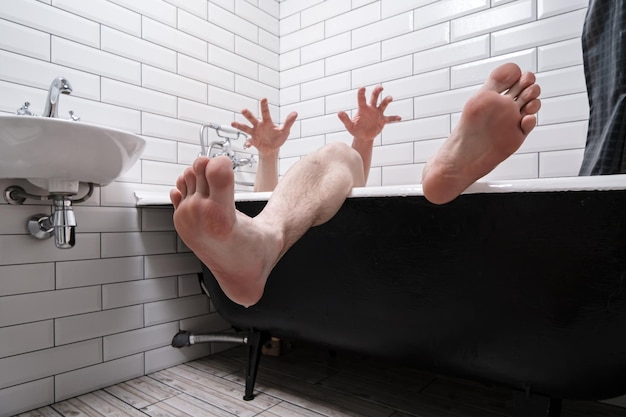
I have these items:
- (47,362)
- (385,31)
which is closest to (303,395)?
(47,362)

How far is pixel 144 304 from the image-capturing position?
5.60 feet

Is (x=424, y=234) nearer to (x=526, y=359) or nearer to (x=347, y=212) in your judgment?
(x=347, y=212)

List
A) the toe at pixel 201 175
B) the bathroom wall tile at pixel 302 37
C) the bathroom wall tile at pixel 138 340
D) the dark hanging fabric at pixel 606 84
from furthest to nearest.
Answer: the bathroom wall tile at pixel 302 37 → the bathroom wall tile at pixel 138 340 → the dark hanging fabric at pixel 606 84 → the toe at pixel 201 175

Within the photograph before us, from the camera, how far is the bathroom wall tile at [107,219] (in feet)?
5.01

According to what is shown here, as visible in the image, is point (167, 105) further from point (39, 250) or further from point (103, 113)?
point (39, 250)

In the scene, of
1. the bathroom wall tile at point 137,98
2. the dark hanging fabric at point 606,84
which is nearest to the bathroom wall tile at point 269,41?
the bathroom wall tile at point 137,98

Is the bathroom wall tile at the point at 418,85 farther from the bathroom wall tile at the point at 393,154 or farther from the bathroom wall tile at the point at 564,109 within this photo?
Answer: the bathroom wall tile at the point at 564,109

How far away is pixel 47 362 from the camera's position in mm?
1410

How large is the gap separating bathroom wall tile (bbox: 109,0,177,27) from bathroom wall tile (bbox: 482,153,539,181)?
1612 millimetres

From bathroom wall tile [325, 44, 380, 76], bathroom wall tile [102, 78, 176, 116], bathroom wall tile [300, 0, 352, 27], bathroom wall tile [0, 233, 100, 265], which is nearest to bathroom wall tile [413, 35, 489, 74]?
bathroom wall tile [325, 44, 380, 76]

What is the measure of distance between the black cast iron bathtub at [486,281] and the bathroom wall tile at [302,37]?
142cm

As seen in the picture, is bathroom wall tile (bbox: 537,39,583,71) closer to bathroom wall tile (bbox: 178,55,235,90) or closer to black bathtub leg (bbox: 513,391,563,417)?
black bathtub leg (bbox: 513,391,563,417)

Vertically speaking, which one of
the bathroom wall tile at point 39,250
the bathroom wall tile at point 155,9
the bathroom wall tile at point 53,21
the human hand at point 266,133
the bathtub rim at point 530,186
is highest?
the bathroom wall tile at point 155,9

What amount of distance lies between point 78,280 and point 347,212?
1094 millimetres
